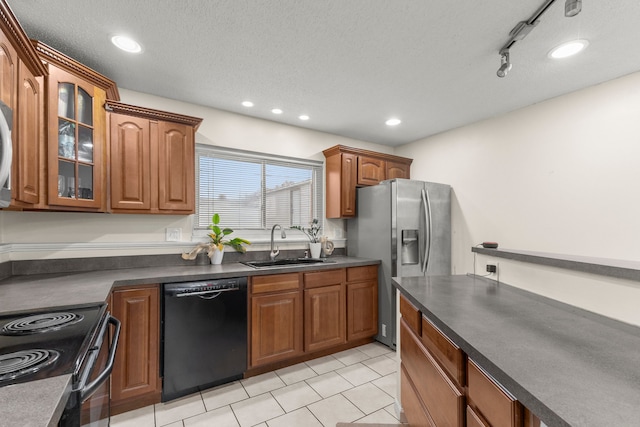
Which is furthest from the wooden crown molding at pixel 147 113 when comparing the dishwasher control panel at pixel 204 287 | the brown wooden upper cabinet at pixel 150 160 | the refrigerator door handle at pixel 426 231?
the refrigerator door handle at pixel 426 231

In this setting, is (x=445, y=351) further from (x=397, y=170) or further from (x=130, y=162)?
(x=397, y=170)

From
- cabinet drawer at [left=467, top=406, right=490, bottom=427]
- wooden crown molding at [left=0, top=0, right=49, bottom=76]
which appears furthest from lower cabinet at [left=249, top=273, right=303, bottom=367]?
wooden crown molding at [left=0, top=0, right=49, bottom=76]

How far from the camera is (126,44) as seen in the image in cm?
192

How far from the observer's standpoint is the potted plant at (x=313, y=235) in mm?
3416

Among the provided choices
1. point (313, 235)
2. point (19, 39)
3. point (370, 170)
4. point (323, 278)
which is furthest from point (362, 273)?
point (19, 39)

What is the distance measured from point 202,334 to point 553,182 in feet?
11.2

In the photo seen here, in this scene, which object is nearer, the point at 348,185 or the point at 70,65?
the point at 70,65

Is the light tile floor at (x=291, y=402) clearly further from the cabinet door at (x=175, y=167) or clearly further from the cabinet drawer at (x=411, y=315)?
the cabinet door at (x=175, y=167)

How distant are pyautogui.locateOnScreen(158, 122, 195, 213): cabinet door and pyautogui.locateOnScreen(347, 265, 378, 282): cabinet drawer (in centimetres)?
173

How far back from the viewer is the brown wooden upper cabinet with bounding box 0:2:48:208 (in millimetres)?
1351

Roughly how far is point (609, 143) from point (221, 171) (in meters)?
3.58

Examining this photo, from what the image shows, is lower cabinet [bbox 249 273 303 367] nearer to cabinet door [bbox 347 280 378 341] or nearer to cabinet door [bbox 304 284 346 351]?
cabinet door [bbox 304 284 346 351]

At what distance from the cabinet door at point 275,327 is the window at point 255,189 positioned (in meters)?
0.98

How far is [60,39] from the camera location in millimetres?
1854
